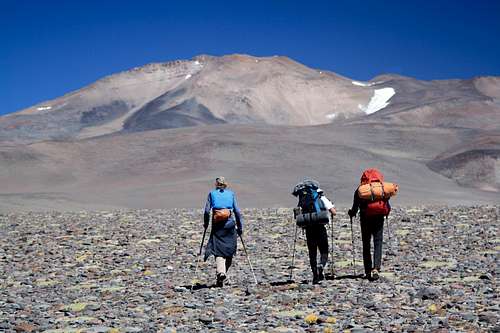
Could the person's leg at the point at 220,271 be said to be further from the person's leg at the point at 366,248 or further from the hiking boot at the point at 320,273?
the person's leg at the point at 366,248

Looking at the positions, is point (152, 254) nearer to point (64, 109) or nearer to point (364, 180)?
point (364, 180)

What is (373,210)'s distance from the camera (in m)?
11.3

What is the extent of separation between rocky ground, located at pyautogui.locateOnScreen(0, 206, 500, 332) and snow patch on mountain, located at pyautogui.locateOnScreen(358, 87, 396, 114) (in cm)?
13227

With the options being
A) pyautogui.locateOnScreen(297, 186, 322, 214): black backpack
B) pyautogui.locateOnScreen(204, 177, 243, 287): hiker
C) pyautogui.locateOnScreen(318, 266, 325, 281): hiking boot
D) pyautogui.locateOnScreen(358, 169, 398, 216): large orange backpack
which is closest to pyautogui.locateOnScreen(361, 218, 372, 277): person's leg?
pyautogui.locateOnScreen(358, 169, 398, 216): large orange backpack

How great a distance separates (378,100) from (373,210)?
151 metres

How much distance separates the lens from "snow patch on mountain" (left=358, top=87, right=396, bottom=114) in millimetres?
152500

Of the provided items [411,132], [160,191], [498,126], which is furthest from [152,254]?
[498,126]

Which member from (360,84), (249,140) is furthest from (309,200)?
(360,84)

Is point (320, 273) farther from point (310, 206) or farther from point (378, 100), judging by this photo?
point (378, 100)

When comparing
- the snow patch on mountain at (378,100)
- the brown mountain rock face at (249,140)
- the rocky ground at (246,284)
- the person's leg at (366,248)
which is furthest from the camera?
the snow patch on mountain at (378,100)

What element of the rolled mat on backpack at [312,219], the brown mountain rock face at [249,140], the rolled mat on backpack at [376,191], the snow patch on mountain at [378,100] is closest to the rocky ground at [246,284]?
the rolled mat on backpack at [312,219]

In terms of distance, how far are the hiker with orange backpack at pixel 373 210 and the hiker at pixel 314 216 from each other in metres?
0.42

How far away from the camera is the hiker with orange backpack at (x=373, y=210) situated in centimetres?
1130

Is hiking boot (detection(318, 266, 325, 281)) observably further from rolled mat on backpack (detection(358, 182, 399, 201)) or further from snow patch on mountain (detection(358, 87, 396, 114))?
snow patch on mountain (detection(358, 87, 396, 114))
